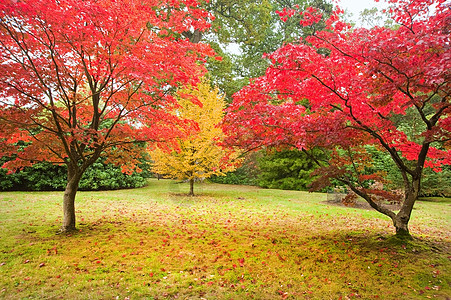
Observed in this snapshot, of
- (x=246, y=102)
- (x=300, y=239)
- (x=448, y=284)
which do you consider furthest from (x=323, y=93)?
(x=448, y=284)

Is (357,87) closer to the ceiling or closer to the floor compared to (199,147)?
closer to the ceiling

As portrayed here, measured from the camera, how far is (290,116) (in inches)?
172

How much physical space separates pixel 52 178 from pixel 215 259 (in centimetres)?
1041

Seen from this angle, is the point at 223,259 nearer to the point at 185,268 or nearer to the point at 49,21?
the point at 185,268

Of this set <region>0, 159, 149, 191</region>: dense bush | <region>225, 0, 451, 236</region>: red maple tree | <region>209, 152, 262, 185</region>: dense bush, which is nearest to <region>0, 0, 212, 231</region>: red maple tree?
<region>225, 0, 451, 236</region>: red maple tree

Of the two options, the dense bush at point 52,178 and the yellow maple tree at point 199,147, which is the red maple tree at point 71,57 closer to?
the yellow maple tree at point 199,147

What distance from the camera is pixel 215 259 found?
12.5ft

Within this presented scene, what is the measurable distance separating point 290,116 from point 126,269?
3.35 metres

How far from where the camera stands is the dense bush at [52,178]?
1023 cm

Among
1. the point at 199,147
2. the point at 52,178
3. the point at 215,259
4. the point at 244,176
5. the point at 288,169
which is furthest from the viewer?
the point at 244,176

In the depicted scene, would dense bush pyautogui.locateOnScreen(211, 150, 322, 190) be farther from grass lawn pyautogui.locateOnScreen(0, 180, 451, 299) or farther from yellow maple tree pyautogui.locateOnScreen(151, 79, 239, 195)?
grass lawn pyautogui.locateOnScreen(0, 180, 451, 299)

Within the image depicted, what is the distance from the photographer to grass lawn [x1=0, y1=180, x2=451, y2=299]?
2.90 metres

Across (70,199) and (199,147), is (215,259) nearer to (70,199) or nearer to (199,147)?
(70,199)

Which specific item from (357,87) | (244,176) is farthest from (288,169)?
(357,87)
